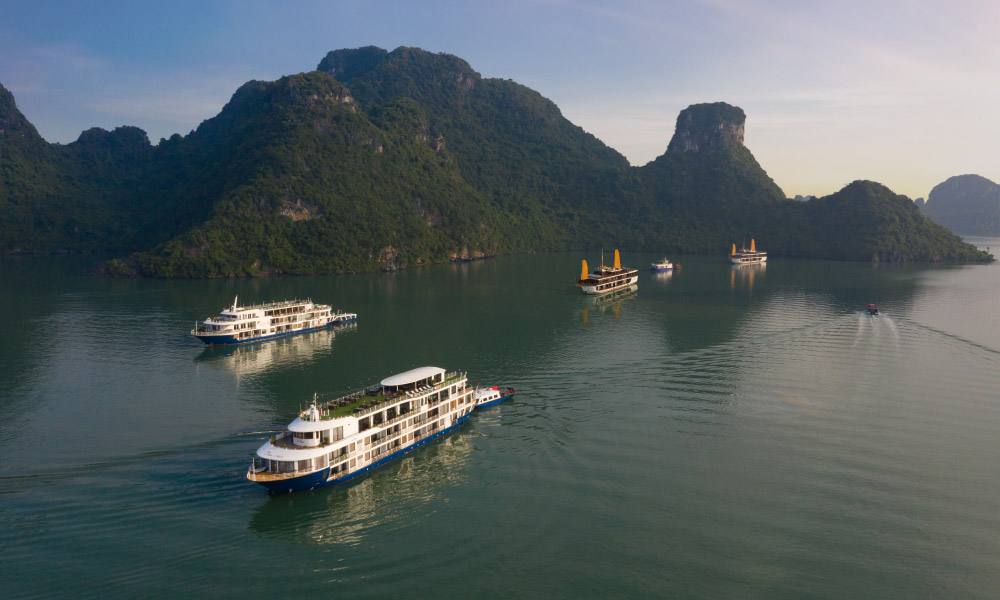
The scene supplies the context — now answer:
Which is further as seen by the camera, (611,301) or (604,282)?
(604,282)

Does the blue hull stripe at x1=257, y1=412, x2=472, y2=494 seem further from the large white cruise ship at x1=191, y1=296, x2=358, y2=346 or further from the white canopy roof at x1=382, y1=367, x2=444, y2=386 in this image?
the large white cruise ship at x1=191, y1=296, x2=358, y2=346

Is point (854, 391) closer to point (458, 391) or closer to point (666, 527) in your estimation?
point (666, 527)

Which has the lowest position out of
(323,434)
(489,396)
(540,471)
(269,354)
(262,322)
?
(540,471)

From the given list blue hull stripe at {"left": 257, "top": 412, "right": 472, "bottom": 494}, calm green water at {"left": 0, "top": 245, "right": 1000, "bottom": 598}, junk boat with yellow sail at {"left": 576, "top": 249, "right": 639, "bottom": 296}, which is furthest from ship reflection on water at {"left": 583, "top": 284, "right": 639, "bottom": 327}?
blue hull stripe at {"left": 257, "top": 412, "right": 472, "bottom": 494}

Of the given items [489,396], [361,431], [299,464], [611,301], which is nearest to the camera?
[299,464]

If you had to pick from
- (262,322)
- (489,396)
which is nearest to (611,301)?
(262,322)

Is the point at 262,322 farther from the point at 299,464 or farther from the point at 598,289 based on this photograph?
the point at 598,289

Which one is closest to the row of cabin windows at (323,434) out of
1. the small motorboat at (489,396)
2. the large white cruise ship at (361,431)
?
the large white cruise ship at (361,431)

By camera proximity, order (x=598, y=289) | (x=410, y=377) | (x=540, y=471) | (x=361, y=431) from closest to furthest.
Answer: (x=540, y=471) < (x=361, y=431) < (x=410, y=377) < (x=598, y=289)

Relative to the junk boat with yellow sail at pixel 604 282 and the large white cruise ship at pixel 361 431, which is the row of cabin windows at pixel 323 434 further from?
the junk boat with yellow sail at pixel 604 282

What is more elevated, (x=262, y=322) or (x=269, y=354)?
(x=262, y=322)
